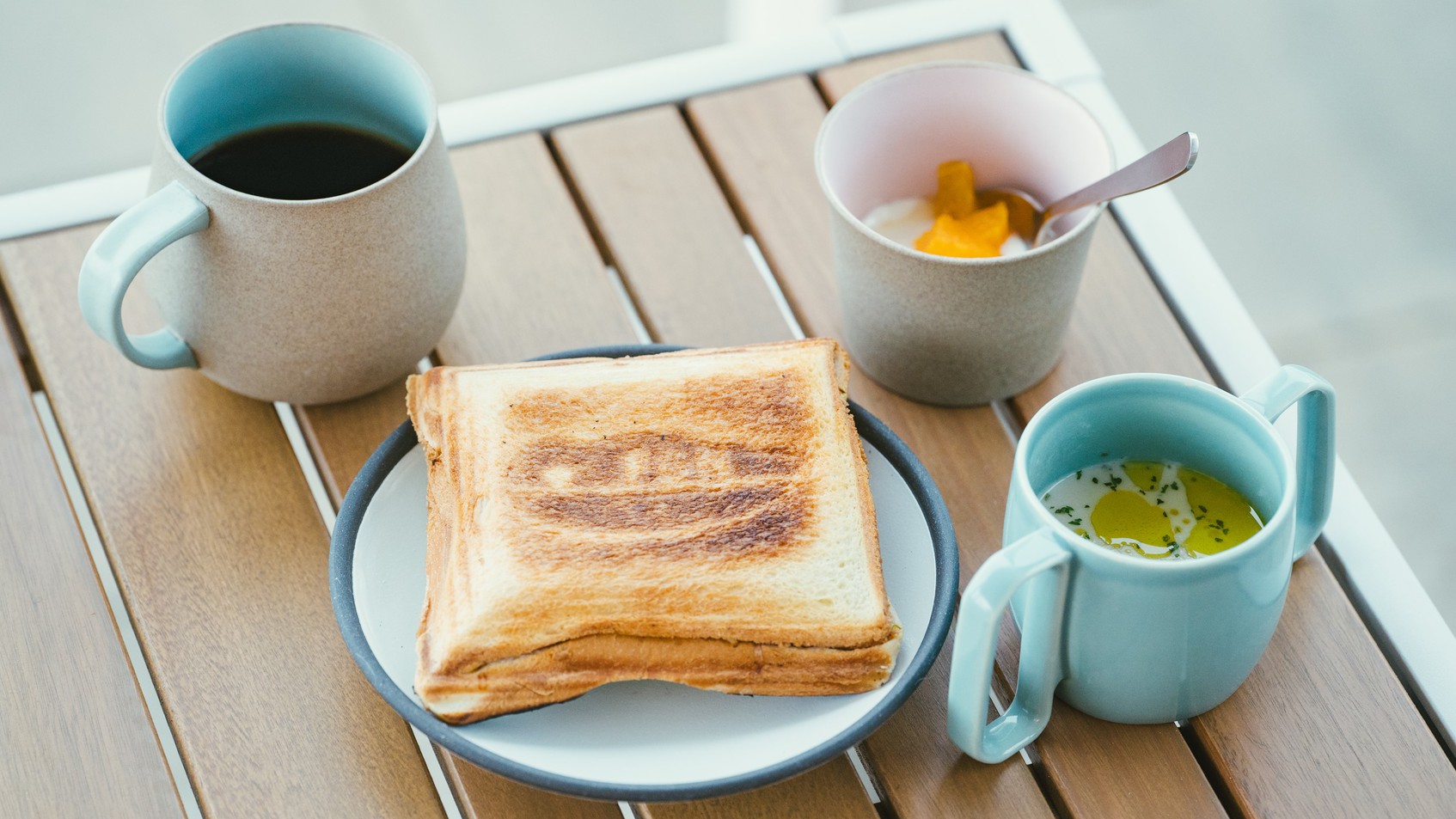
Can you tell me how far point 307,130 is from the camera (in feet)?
2.73

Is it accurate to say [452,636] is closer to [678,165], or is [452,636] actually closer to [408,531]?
[408,531]

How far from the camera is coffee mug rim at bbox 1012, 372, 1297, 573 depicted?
0.60 m

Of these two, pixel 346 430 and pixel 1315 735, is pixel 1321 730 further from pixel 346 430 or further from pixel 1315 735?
pixel 346 430

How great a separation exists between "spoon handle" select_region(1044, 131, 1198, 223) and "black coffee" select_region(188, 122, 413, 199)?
41 cm

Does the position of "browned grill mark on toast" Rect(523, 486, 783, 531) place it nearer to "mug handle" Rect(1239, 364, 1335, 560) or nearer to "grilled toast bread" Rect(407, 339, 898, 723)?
"grilled toast bread" Rect(407, 339, 898, 723)

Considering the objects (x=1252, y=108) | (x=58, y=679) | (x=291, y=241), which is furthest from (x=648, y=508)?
(x=1252, y=108)

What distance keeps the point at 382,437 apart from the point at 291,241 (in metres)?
0.16

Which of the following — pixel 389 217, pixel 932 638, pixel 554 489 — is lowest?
pixel 932 638

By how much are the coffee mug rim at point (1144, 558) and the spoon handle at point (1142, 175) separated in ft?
0.37

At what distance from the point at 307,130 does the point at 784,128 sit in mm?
365

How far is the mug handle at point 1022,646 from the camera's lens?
60 centimetres

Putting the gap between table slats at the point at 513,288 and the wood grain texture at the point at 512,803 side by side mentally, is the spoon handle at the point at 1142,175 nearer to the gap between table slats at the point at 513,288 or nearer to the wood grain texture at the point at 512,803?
the gap between table slats at the point at 513,288

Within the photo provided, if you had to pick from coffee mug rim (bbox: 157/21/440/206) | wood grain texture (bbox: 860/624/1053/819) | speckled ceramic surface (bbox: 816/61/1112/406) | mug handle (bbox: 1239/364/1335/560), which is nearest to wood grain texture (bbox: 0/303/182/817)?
coffee mug rim (bbox: 157/21/440/206)

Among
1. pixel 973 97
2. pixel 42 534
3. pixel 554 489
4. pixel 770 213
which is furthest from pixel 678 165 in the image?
pixel 42 534
